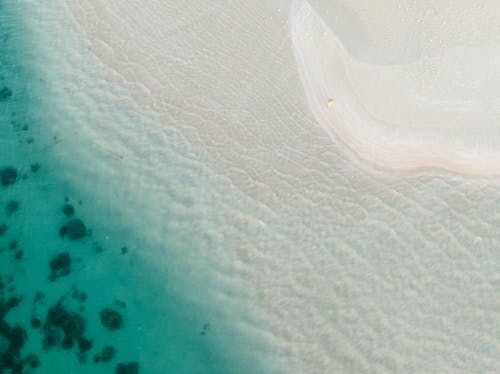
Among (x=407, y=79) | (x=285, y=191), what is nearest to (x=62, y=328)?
(x=285, y=191)

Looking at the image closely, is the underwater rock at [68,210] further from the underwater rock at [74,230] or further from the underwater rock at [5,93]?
Result: the underwater rock at [5,93]

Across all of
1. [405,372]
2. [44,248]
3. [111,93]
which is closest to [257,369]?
[405,372]

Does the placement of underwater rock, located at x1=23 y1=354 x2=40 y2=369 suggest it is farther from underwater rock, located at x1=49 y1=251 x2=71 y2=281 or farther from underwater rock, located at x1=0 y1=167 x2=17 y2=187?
underwater rock, located at x1=0 y1=167 x2=17 y2=187

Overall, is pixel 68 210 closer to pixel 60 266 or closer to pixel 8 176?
pixel 60 266

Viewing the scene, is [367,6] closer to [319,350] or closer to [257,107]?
[257,107]

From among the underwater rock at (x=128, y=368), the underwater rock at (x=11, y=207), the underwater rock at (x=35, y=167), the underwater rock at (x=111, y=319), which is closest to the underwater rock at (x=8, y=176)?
the underwater rock at (x=35, y=167)
